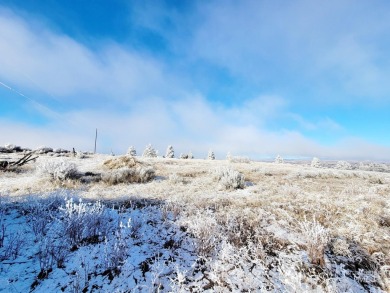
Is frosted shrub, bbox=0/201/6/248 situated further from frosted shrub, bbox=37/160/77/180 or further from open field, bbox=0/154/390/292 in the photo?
frosted shrub, bbox=37/160/77/180

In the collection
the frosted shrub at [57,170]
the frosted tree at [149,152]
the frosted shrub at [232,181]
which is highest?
the frosted tree at [149,152]

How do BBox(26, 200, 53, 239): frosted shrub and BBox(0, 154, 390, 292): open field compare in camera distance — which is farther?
BBox(26, 200, 53, 239): frosted shrub

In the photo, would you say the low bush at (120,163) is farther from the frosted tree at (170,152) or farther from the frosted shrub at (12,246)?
the frosted tree at (170,152)

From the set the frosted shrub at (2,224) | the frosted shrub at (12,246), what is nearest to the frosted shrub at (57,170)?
the frosted shrub at (2,224)

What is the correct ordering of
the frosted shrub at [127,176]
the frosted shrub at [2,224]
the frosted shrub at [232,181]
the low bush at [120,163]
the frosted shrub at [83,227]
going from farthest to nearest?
the low bush at [120,163] < the frosted shrub at [127,176] < the frosted shrub at [232,181] < the frosted shrub at [83,227] < the frosted shrub at [2,224]

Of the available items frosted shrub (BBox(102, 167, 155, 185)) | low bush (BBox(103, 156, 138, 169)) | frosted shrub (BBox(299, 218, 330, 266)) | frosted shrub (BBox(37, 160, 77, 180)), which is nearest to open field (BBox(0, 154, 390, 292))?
frosted shrub (BBox(299, 218, 330, 266))

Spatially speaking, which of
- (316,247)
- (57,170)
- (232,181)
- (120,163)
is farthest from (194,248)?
(120,163)

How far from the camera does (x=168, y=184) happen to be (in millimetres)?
9758

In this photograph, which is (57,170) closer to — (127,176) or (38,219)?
(127,176)

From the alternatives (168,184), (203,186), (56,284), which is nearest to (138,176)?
(168,184)

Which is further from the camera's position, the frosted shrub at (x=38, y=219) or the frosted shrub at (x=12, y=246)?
the frosted shrub at (x=38, y=219)

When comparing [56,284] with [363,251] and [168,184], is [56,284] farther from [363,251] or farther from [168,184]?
[168,184]

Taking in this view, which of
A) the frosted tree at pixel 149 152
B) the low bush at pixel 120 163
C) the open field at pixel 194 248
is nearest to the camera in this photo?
the open field at pixel 194 248

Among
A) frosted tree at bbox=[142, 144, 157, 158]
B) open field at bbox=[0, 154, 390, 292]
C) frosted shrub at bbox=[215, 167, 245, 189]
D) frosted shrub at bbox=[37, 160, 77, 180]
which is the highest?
frosted tree at bbox=[142, 144, 157, 158]
